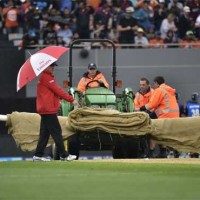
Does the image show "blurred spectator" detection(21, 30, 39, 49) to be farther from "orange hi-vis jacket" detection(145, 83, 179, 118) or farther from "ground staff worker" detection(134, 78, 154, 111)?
"orange hi-vis jacket" detection(145, 83, 179, 118)

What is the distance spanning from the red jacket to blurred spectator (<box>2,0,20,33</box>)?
14.2 metres

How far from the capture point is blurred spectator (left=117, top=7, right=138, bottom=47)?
115 ft

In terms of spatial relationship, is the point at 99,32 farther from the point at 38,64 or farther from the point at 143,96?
the point at 38,64

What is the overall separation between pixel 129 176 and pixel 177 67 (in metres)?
17.9

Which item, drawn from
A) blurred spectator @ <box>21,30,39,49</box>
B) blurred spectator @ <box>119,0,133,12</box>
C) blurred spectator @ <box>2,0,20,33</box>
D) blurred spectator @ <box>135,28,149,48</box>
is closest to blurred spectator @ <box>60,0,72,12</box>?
blurred spectator @ <box>119,0,133,12</box>

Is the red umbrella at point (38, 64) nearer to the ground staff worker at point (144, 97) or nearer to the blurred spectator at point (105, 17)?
the ground staff worker at point (144, 97)

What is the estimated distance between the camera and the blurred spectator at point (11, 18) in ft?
115

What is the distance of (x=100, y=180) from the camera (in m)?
17.2

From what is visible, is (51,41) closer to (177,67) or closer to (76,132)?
(177,67)

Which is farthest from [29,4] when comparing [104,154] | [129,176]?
[129,176]

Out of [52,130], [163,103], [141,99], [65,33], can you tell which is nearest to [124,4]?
[65,33]

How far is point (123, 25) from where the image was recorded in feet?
116

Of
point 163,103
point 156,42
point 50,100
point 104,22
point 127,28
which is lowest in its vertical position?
point 163,103

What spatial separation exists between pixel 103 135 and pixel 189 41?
1347 centimetres
